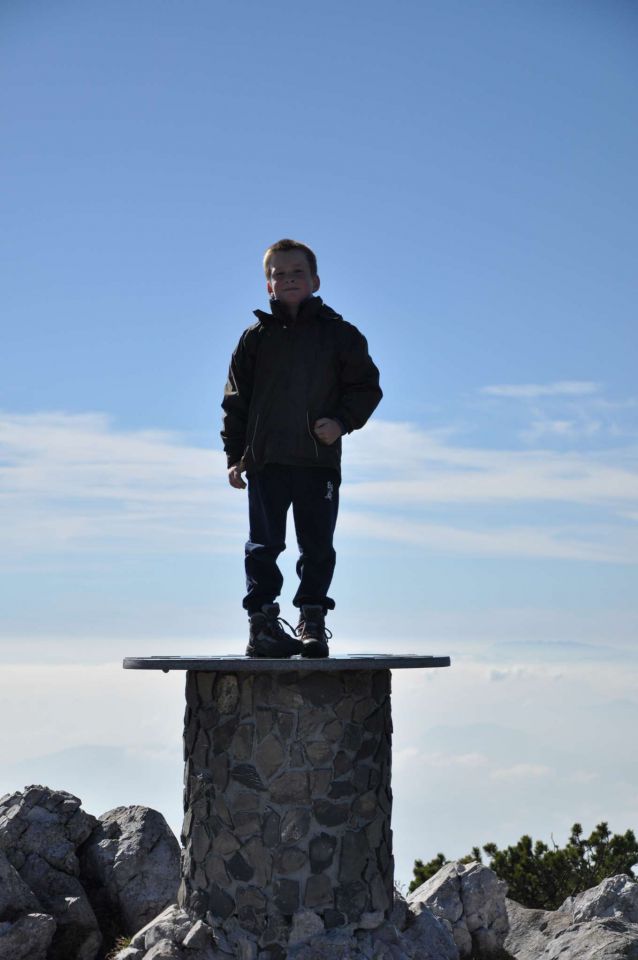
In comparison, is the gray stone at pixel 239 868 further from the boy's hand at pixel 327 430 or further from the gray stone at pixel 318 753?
the boy's hand at pixel 327 430

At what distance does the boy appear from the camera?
8.42 meters

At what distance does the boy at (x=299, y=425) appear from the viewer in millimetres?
8422

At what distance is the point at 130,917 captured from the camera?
33.5 feet

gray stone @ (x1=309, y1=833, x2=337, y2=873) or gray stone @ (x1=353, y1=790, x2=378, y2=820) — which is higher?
gray stone @ (x1=353, y1=790, x2=378, y2=820)

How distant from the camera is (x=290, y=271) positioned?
8.59 m

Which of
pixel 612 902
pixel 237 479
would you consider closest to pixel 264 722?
pixel 237 479

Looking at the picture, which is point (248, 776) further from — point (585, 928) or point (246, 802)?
point (585, 928)

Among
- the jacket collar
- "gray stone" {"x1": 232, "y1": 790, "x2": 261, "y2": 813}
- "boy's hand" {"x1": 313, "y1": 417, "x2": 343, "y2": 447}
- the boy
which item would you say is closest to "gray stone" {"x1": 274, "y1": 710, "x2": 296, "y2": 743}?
"gray stone" {"x1": 232, "y1": 790, "x2": 261, "y2": 813}

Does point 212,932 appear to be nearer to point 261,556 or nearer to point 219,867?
point 219,867

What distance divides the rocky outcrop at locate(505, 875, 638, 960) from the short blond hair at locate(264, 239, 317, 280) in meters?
5.62

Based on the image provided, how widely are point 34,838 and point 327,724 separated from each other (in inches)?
157

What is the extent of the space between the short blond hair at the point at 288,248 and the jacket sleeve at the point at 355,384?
542 millimetres

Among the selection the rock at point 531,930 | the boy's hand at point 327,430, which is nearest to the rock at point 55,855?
the rock at point 531,930

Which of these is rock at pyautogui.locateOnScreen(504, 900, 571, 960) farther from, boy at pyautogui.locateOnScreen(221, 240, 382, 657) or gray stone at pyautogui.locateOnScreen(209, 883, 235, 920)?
boy at pyautogui.locateOnScreen(221, 240, 382, 657)
